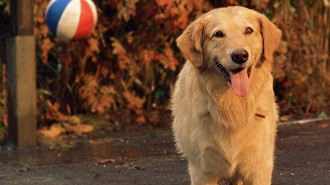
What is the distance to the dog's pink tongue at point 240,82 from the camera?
200 inches

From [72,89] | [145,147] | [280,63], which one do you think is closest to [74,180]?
[145,147]

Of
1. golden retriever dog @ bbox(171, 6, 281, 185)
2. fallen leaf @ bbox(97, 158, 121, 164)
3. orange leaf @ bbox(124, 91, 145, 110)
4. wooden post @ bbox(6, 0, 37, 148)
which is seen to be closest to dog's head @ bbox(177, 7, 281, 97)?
golden retriever dog @ bbox(171, 6, 281, 185)

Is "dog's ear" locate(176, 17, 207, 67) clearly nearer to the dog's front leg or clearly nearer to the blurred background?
the dog's front leg

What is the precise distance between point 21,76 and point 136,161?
5.35 feet

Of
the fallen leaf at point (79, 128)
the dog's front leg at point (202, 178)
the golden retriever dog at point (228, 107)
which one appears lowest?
the fallen leaf at point (79, 128)

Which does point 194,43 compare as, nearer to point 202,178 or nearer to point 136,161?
point 202,178

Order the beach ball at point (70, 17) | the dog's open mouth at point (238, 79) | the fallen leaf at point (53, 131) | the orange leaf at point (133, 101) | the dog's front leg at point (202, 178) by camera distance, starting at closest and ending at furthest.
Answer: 1. the dog's open mouth at point (238, 79)
2. the dog's front leg at point (202, 178)
3. the beach ball at point (70, 17)
4. the fallen leaf at point (53, 131)
5. the orange leaf at point (133, 101)

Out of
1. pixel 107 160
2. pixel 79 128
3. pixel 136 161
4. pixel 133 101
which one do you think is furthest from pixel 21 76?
pixel 133 101

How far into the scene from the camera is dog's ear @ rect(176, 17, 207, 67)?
17.1 feet

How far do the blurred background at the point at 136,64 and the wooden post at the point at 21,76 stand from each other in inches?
21.1

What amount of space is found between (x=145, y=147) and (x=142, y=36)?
1.84m

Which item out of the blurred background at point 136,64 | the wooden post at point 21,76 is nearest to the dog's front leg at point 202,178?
the wooden post at point 21,76

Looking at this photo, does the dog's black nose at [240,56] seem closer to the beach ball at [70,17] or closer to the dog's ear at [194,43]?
the dog's ear at [194,43]

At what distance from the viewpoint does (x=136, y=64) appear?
9.92 meters
